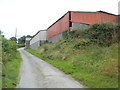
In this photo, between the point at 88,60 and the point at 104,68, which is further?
the point at 88,60

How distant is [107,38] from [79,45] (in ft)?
12.0

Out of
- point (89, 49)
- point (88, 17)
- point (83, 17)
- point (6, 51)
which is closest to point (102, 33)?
point (89, 49)

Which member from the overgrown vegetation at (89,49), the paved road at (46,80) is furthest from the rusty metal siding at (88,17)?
the paved road at (46,80)

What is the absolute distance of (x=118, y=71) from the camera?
27.9 feet

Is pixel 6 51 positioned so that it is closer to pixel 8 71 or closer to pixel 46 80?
pixel 8 71

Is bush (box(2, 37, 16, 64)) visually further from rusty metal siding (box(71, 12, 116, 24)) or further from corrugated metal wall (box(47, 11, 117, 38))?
rusty metal siding (box(71, 12, 116, 24))

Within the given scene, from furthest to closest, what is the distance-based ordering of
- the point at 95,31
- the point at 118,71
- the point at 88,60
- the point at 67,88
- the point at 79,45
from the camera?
the point at 95,31 < the point at 79,45 < the point at 88,60 < the point at 118,71 < the point at 67,88

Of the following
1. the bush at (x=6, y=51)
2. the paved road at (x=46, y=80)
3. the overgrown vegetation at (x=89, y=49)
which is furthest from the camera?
the bush at (x=6, y=51)

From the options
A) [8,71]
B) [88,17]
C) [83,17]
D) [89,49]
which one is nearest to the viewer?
[8,71]

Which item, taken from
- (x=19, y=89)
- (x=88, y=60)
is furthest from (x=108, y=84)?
(x=88, y=60)

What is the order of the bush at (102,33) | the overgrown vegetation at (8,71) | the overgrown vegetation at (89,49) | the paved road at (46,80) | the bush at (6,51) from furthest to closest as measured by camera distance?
the bush at (102,33) < the bush at (6,51) < the overgrown vegetation at (89,49) < the overgrown vegetation at (8,71) < the paved road at (46,80)

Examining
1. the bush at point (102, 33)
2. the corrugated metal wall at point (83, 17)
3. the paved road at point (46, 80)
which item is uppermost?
the corrugated metal wall at point (83, 17)

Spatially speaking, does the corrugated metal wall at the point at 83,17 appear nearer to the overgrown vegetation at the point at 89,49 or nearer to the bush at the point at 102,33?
the overgrown vegetation at the point at 89,49

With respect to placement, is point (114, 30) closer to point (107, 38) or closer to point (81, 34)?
point (107, 38)
